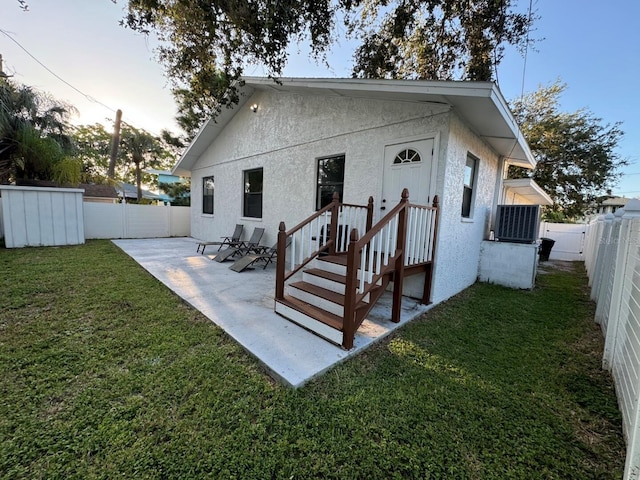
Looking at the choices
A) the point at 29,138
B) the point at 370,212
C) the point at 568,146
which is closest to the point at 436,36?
the point at 370,212

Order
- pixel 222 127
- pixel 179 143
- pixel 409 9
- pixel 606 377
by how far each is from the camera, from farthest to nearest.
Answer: pixel 179 143
pixel 222 127
pixel 409 9
pixel 606 377

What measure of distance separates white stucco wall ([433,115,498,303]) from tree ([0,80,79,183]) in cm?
1265

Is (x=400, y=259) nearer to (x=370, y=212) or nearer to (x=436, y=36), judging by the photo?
(x=370, y=212)

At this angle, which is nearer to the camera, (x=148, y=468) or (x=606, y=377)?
(x=148, y=468)

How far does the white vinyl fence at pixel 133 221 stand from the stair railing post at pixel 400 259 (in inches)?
477

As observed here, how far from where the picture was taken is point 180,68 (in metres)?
5.64

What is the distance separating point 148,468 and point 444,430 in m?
1.96

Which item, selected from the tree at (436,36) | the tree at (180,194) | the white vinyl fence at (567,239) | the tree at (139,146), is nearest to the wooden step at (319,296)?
the tree at (436,36)

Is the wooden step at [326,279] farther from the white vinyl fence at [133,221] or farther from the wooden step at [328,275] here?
the white vinyl fence at [133,221]

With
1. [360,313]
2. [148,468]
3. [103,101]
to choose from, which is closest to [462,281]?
[360,313]

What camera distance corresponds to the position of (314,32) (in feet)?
17.5

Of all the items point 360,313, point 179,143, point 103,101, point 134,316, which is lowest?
point 134,316

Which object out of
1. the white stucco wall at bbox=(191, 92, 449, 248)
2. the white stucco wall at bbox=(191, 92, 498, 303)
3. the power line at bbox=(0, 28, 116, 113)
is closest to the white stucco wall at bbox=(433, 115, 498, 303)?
the white stucco wall at bbox=(191, 92, 498, 303)

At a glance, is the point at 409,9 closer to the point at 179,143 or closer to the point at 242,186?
the point at 242,186
